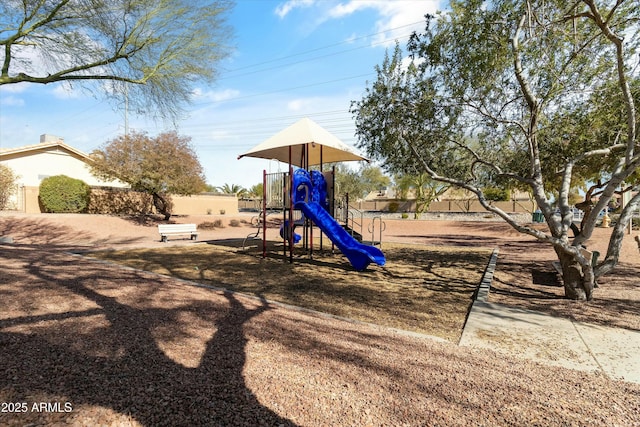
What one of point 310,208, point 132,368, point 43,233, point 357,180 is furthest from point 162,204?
point 357,180

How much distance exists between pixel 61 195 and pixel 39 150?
795 cm

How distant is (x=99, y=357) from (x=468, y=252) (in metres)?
12.5

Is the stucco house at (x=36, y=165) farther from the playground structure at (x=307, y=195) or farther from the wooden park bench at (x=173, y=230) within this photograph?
the playground structure at (x=307, y=195)

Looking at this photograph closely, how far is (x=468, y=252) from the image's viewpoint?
13.0m

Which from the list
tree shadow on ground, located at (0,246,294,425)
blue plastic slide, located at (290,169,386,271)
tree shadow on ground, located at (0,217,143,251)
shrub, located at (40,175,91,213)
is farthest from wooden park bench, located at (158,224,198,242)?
tree shadow on ground, located at (0,246,294,425)

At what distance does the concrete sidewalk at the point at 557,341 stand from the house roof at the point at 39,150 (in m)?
24.7

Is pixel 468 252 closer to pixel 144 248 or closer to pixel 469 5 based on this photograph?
pixel 469 5

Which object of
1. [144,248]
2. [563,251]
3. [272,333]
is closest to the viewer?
[272,333]

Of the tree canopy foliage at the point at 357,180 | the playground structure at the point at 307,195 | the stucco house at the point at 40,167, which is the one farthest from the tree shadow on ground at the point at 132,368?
the tree canopy foliage at the point at 357,180

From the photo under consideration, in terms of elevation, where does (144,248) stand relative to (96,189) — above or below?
below

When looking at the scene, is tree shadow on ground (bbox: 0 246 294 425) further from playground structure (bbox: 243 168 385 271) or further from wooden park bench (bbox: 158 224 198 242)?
wooden park bench (bbox: 158 224 198 242)

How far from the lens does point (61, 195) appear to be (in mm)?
20109

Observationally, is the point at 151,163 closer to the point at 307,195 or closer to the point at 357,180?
the point at 307,195

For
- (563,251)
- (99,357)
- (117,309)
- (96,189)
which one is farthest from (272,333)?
(96,189)
